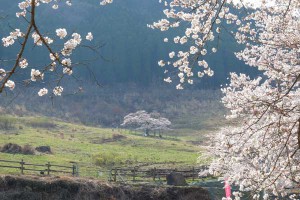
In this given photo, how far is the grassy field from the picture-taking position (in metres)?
39.4

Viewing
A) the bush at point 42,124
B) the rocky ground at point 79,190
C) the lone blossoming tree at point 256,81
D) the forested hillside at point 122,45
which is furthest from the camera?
the forested hillside at point 122,45

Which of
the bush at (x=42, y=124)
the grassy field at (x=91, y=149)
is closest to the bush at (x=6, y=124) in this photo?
the grassy field at (x=91, y=149)

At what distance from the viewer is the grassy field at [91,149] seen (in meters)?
39.4

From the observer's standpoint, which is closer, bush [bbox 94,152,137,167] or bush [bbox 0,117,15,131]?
bush [bbox 94,152,137,167]

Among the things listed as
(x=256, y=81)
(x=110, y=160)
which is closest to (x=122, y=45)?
(x=110, y=160)

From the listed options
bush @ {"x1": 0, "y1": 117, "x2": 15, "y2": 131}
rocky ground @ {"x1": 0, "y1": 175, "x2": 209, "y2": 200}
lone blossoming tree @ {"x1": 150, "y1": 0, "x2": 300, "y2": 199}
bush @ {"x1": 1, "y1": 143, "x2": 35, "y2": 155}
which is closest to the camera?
lone blossoming tree @ {"x1": 150, "y1": 0, "x2": 300, "y2": 199}

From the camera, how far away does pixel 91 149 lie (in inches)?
1977

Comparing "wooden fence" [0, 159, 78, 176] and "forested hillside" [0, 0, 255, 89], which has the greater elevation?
"forested hillside" [0, 0, 255, 89]

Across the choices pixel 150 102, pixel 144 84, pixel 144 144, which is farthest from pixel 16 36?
pixel 144 84

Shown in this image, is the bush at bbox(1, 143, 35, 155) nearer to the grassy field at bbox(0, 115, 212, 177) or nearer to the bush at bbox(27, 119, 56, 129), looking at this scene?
the grassy field at bbox(0, 115, 212, 177)

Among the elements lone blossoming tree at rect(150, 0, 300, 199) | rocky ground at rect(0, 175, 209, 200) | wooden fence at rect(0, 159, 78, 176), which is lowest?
rocky ground at rect(0, 175, 209, 200)

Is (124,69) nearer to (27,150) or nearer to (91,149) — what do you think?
(91,149)

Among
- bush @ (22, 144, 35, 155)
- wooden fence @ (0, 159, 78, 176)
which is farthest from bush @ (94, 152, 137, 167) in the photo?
wooden fence @ (0, 159, 78, 176)

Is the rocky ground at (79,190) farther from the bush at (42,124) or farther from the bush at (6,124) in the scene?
the bush at (42,124)
